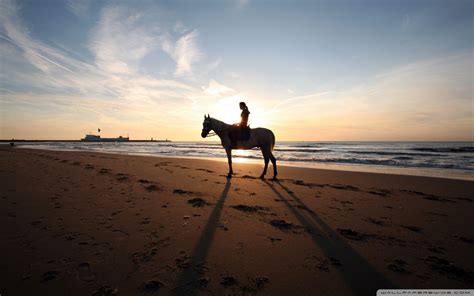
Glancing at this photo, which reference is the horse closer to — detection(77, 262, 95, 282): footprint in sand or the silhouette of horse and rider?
the silhouette of horse and rider

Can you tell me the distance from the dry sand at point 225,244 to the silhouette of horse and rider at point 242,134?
4.47 m

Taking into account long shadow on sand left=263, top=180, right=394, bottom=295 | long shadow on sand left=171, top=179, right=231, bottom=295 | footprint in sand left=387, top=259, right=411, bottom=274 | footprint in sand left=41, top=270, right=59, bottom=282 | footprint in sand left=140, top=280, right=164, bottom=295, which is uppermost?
footprint in sand left=41, top=270, right=59, bottom=282

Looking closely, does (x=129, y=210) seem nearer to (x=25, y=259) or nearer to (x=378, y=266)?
(x=25, y=259)

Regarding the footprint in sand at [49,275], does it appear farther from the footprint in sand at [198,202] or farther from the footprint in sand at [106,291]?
the footprint in sand at [198,202]

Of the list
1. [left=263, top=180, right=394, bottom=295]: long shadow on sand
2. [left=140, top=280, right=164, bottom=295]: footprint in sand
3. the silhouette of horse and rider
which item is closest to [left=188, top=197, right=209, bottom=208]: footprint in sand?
[left=263, top=180, right=394, bottom=295]: long shadow on sand

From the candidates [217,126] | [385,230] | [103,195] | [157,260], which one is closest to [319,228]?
[385,230]

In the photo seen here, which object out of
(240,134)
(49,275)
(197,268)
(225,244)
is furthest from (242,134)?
(49,275)

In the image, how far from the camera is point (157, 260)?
253 centimetres

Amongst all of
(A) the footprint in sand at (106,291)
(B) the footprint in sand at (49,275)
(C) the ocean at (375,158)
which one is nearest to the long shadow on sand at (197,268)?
(A) the footprint in sand at (106,291)

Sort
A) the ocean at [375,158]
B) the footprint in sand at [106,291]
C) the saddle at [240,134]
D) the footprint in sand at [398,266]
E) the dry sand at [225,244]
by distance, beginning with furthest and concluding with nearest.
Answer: the ocean at [375,158], the saddle at [240,134], the footprint in sand at [398,266], the dry sand at [225,244], the footprint in sand at [106,291]

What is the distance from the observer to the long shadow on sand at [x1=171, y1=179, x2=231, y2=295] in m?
2.05

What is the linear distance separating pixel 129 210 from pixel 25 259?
1926 millimetres

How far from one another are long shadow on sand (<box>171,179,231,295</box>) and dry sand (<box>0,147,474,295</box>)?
13 mm

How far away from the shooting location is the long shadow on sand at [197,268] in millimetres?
2047
